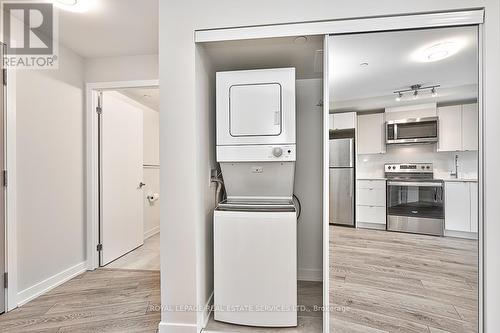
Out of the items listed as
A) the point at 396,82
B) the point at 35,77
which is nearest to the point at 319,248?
the point at 396,82

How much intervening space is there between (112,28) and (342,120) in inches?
82.4

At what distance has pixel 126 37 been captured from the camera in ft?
7.66

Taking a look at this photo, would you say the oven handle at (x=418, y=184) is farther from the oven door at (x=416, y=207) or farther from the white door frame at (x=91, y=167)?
the white door frame at (x=91, y=167)

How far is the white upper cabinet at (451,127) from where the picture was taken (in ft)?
5.23

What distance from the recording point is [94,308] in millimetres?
2045

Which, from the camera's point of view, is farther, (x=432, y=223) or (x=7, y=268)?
(x=7, y=268)

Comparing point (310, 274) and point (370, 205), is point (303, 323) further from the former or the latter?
point (370, 205)

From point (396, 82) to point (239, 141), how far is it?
1141mm

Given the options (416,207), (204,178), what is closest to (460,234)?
(416,207)

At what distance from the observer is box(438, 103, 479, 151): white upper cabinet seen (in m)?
1.53

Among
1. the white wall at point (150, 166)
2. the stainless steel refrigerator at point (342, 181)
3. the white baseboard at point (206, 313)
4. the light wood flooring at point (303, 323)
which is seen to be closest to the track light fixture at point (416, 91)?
the stainless steel refrigerator at point (342, 181)

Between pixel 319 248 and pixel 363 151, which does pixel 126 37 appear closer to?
pixel 363 151

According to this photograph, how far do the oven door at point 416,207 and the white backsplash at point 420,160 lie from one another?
120 millimetres

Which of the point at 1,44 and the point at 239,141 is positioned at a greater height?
the point at 1,44
